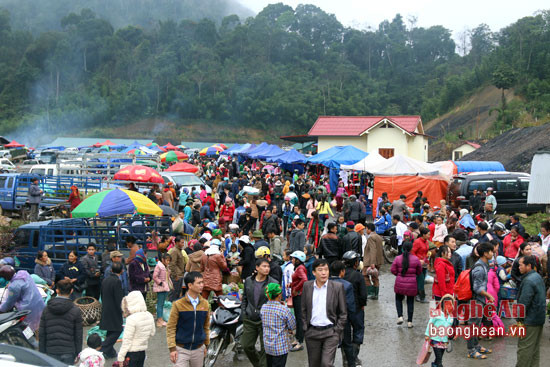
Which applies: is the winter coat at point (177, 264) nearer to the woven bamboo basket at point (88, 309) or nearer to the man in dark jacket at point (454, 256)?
the woven bamboo basket at point (88, 309)

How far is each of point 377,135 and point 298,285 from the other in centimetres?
2661

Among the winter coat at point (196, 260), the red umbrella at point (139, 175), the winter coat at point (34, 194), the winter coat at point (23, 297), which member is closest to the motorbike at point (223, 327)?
the winter coat at point (196, 260)

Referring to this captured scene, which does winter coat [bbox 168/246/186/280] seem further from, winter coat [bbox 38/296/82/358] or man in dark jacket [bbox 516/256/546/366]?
man in dark jacket [bbox 516/256/546/366]

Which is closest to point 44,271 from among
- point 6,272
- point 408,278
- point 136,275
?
point 6,272

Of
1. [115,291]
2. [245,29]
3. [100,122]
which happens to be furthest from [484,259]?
[245,29]

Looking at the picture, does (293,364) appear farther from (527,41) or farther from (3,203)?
(527,41)

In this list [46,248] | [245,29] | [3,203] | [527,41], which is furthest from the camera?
[245,29]

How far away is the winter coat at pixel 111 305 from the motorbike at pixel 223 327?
1.21 meters

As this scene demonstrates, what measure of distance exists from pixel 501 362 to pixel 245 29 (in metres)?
101

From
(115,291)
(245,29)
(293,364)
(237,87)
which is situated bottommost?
(293,364)

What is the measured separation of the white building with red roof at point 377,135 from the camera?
1291 inches

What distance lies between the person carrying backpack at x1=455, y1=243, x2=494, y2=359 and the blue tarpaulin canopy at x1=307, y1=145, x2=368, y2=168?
15.5 metres

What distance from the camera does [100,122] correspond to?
283ft

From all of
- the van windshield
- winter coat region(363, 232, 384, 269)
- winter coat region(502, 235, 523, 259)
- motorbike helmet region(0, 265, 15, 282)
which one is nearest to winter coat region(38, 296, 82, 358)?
motorbike helmet region(0, 265, 15, 282)
